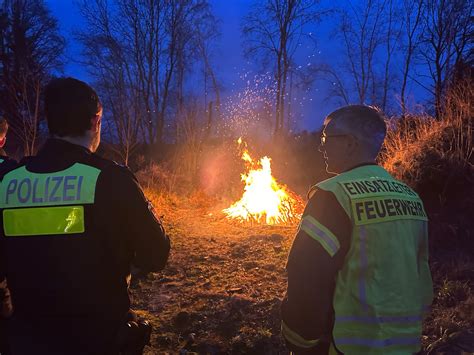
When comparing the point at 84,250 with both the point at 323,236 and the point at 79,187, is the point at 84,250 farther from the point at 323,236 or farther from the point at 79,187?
the point at 323,236

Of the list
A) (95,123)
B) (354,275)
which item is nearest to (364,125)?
(354,275)

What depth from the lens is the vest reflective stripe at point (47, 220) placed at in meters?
1.59

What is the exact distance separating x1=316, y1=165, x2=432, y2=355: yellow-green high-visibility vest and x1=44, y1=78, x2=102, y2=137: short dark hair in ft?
3.97

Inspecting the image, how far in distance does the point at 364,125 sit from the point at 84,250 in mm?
1452

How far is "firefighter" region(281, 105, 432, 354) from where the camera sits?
157cm

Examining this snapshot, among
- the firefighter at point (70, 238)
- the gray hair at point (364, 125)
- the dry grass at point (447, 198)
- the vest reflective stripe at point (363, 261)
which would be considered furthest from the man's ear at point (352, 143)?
the dry grass at point (447, 198)

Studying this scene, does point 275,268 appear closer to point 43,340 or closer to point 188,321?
point 188,321

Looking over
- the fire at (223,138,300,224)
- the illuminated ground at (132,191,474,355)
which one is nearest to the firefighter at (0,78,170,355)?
the illuminated ground at (132,191,474,355)

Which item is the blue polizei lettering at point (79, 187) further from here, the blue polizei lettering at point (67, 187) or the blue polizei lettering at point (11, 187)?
the blue polizei lettering at point (11, 187)

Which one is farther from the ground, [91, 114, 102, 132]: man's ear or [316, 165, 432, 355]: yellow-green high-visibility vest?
[91, 114, 102, 132]: man's ear

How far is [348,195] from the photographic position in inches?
63.1

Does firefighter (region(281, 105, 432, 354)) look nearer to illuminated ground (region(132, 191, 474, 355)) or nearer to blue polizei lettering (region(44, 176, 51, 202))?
blue polizei lettering (region(44, 176, 51, 202))

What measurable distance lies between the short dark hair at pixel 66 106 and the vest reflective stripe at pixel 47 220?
14.9 inches

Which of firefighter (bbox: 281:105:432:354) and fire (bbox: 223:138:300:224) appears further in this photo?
fire (bbox: 223:138:300:224)
